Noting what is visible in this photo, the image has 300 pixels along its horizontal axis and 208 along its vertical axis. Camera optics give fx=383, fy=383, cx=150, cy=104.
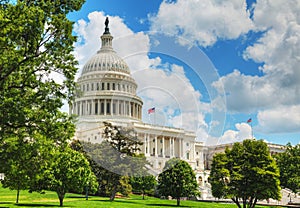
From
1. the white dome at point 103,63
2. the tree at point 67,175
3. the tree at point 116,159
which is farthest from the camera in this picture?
the white dome at point 103,63

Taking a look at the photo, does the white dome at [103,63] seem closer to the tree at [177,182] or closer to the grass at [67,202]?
the tree at [177,182]

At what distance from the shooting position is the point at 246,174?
40125 mm

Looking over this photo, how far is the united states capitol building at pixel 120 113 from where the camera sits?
344 feet

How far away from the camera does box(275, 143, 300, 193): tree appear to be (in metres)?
65.8

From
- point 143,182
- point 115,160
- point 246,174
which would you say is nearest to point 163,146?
point 143,182

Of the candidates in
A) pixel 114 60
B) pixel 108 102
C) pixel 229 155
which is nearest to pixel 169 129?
pixel 108 102

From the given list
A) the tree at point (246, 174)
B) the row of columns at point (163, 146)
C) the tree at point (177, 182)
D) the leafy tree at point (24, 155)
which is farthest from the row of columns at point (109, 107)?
the leafy tree at point (24, 155)

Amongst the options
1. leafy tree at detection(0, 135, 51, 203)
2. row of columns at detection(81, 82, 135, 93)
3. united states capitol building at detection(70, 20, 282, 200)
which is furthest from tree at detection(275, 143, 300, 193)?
row of columns at detection(81, 82, 135, 93)

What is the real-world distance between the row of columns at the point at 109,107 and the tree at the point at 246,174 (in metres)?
71.2

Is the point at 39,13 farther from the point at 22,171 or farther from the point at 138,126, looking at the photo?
the point at 138,126

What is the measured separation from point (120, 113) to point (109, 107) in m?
4.50

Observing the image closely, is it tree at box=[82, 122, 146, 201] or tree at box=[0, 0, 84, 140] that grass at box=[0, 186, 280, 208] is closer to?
tree at box=[82, 122, 146, 201]

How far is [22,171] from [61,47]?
8.40 meters

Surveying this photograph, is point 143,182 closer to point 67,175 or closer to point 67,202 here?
point 67,202
